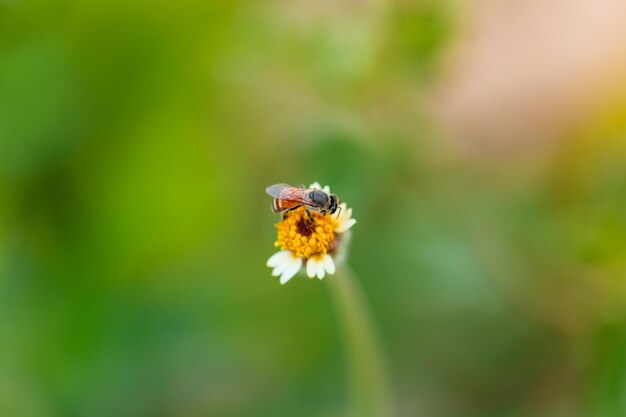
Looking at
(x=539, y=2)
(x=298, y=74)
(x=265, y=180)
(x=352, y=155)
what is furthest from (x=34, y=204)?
(x=539, y=2)

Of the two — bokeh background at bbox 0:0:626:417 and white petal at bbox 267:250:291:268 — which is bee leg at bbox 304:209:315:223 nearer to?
white petal at bbox 267:250:291:268

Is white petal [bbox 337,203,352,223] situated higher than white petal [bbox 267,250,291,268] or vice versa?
white petal [bbox 337,203,352,223]

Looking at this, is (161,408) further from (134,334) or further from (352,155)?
(352,155)

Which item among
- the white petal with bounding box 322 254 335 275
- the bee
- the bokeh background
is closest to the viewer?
the white petal with bounding box 322 254 335 275

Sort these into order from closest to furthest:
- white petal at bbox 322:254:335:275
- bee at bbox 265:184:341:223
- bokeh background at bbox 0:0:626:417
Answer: white petal at bbox 322:254:335:275 < bee at bbox 265:184:341:223 < bokeh background at bbox 0:0:626:417

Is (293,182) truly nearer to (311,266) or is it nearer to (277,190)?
(277,190)

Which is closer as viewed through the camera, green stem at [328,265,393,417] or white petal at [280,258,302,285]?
white petal at [280,258,302,285]

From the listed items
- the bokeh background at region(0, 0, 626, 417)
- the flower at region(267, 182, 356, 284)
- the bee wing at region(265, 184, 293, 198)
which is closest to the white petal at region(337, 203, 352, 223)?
the flower at region(267, 182, 356, 284)

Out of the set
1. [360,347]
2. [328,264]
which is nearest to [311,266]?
[328,264]
